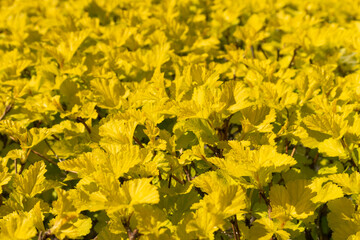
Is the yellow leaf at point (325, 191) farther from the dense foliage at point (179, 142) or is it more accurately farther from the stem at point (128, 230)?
the stem at point (128, 230)

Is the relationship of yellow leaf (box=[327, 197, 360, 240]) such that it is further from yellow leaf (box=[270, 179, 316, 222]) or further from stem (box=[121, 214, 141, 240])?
stem (box=[121, 214, 141, 240])

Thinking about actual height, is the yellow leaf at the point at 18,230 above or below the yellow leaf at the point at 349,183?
above

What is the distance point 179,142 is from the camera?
1591 millimetres

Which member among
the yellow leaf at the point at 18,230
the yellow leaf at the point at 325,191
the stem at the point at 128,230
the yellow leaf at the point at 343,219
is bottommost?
the yellow leaf at the point at 343,219

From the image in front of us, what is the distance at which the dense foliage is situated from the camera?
1172mm

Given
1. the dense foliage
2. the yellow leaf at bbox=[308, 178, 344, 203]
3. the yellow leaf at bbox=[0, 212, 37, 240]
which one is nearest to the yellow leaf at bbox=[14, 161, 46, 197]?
the dense foliage

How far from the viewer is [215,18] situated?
9.27ft

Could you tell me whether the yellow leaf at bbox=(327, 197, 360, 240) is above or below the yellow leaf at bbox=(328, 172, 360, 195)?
below

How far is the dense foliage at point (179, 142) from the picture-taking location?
3.84ft

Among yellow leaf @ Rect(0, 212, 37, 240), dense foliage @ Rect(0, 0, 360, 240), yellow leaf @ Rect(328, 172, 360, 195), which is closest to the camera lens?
yellow leaf @ Rect(0, 212, 37, 240)

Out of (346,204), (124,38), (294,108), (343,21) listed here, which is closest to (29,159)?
(124,38)

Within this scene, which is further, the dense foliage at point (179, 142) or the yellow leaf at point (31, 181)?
the yellow leaf at point (31, 181)

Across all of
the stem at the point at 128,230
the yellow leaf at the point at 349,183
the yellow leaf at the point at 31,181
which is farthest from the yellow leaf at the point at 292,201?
the yellow leaf at the point at 31,181

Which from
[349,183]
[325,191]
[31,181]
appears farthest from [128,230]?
[349,183]
